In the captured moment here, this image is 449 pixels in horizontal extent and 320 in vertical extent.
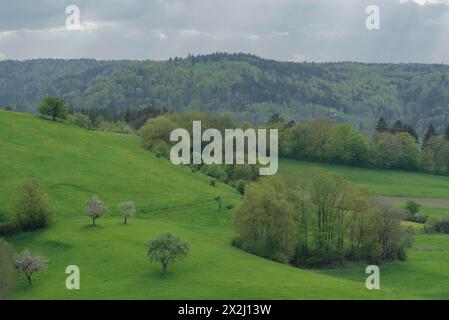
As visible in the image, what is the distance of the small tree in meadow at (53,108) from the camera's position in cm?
12719

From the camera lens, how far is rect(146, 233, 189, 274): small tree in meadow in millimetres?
59469

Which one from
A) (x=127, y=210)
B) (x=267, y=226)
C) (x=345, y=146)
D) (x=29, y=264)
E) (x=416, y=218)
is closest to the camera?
(x=29, y=264)

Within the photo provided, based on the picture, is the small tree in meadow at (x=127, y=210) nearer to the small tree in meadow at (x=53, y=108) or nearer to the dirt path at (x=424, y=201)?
the dirt path at (x=424, y=201)

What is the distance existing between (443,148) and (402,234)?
87.1m

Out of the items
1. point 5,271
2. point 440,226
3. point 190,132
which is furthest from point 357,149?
point 5,271

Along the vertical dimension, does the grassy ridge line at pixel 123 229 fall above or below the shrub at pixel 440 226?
above

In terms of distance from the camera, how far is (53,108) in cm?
12738

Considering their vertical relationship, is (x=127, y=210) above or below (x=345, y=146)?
below

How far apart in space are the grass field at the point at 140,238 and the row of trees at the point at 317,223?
121 inches

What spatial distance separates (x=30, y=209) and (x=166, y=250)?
2149cm

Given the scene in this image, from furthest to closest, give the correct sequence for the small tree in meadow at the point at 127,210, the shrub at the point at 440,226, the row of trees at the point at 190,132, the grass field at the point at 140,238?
the row of trees at the point at 190,132 < the shrub at the point at 440,226 < the small tree in meadow at the point at 127,210 < the grass field at the point at 140,238

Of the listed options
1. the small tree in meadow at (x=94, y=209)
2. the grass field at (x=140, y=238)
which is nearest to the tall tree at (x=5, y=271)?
the grass field at (x=140, y=238)

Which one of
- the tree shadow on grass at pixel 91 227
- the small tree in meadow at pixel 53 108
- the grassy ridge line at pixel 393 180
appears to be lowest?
the grassy ridge line at pixel 393 180

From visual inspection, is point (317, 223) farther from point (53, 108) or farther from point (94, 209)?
point (53, 108)
